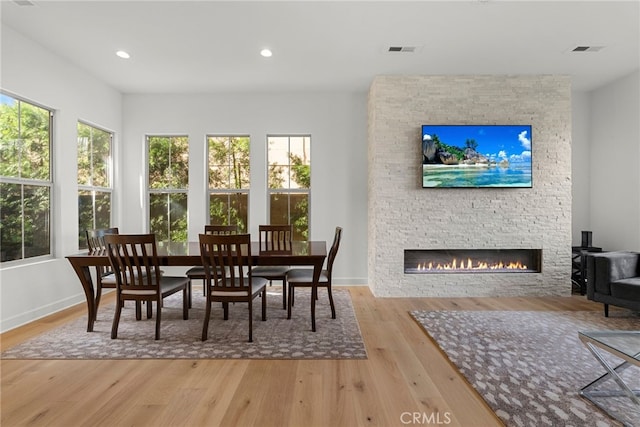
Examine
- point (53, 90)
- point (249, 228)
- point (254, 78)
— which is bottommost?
point (249, 228)

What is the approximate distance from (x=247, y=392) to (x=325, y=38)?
326 centimetres

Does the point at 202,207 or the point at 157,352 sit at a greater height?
the point at 202,207

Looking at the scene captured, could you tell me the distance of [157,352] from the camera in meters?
2.73

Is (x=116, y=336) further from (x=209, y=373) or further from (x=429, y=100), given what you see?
(x=429, y=100)

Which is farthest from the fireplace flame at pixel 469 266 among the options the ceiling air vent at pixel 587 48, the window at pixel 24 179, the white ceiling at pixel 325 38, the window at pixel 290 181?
the window at pixel 24 179

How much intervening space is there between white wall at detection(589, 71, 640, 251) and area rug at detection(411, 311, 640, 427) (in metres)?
1.53

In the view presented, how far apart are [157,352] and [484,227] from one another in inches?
161

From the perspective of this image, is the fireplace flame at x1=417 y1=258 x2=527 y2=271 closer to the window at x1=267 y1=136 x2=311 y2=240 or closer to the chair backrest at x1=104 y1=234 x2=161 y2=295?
the window at x1=267 y1=136 x2=311 y2=240

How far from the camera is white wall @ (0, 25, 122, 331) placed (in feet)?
10.8

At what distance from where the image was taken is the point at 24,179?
139 inches

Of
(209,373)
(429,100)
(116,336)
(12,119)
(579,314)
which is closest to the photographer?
(209,373)

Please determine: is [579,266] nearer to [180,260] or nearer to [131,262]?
[180,260]

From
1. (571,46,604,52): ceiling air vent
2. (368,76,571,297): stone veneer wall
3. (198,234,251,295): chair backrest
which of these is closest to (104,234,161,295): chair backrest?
(198,234,251,295): chair backrest

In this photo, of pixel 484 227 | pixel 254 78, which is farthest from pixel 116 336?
pixel 484 227
